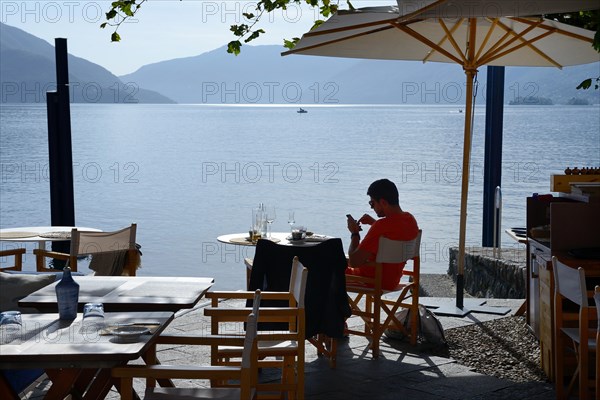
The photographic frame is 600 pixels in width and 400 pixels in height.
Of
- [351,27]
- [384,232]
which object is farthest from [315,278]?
[351,27]

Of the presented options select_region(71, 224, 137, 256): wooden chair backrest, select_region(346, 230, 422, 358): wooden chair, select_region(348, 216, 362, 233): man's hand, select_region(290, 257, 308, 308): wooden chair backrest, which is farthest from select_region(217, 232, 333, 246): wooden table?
select_region(290, 257, 308, 308): wooden chair backrest

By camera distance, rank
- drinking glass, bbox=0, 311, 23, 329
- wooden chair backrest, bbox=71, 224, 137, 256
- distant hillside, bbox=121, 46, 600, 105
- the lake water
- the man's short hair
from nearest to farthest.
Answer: drinking glass, bbox=0, 311, 23, 329 → the man's short hair → wooden chair backrest, bbox=71, 224, 137, 256 → the lake water → distant hillside, bbox=121, 46, 600, 105

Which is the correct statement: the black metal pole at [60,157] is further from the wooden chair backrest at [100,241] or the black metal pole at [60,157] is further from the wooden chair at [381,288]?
the wooden chair at [381,288]

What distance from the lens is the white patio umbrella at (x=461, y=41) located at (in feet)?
20.7

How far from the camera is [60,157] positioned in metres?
10.8

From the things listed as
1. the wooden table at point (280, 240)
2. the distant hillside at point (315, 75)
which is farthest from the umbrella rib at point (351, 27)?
the distant hillside at point (315, 75)

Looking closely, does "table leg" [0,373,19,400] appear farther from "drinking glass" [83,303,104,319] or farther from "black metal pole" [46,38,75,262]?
"black metal pole" [46,38,75,262]

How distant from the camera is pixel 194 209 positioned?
1998cm

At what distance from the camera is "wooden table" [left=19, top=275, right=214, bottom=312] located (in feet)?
13.5

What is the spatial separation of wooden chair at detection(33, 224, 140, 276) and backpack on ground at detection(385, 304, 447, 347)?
6.35 feet

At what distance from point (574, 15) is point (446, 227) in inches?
370

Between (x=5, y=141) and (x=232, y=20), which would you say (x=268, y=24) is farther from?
(x=5, y=141)

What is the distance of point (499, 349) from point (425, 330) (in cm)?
48

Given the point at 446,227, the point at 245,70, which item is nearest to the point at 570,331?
the point at 446,227
